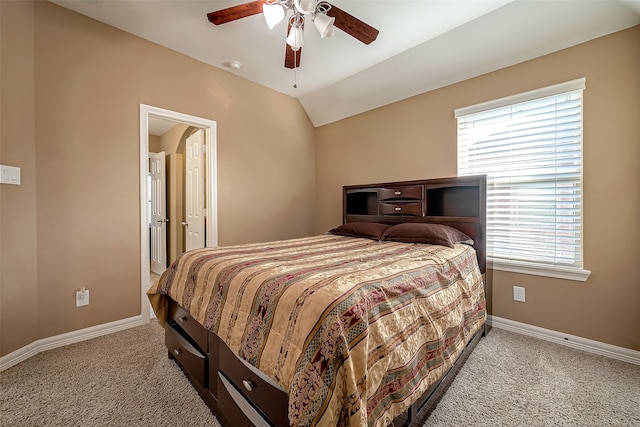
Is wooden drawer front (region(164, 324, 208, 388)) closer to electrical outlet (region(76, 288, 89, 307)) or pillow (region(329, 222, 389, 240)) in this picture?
electrical outlet (region(76, 288, 89, 307))

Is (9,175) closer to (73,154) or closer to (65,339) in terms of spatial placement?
(73,154)

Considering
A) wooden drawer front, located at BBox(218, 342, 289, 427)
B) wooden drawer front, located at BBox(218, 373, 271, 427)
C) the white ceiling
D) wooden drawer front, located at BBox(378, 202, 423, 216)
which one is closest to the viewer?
wooden drawer front, located at BBox(218, 342, 289, 427)

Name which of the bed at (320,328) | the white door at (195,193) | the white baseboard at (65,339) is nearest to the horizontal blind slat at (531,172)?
the bed at (320,328)

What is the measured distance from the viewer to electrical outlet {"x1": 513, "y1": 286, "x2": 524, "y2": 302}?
95.2 inches

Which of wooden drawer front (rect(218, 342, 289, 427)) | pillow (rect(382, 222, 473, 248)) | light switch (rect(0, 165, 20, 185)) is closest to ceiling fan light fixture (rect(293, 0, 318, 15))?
pillow (rect(382, 222, 473, 248))

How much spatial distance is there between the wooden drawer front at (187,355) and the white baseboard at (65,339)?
958mm

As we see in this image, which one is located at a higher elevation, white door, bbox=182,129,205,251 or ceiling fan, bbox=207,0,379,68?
ceiling fan, bbox=207,0,379,68

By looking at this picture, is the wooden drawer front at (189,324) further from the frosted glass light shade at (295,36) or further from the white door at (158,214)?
the white door at (158,214)

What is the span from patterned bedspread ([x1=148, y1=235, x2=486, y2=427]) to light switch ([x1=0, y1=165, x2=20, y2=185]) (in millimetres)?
1392

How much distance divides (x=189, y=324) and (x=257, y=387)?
0.78 meters

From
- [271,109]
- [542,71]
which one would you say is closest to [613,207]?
[542,71]

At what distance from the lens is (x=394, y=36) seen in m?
2.53

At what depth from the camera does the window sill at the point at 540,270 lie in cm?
213

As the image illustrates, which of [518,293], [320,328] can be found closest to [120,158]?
[320,328]
